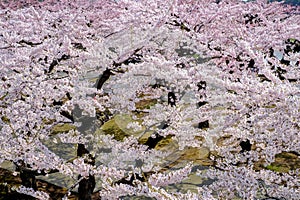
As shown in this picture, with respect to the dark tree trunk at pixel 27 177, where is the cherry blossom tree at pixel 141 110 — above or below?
above

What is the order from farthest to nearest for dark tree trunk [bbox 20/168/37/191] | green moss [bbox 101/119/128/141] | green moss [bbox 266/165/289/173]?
green moss [bbox 101/119/128/141] < green moss [bbox 266/165/289/173] < dark tree trunk [bbox 20/168/37/191]

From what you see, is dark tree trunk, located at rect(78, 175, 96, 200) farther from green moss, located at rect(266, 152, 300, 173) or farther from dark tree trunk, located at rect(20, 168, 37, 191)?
green moss, located at rect(266, 152, 300, 173)

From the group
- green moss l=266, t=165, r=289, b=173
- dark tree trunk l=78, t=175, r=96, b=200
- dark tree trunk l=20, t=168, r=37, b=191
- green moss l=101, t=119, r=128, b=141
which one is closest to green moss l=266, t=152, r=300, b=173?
green moss l=266, t=165, r=289, b=173

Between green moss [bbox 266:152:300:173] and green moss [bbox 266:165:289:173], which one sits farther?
green moss [bbox 266:152:300:173]

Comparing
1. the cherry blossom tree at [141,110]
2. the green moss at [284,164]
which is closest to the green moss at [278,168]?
the green moss at [284,164]

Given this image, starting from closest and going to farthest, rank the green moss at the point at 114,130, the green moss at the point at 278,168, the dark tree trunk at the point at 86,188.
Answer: the dark tree trunk at the point at 86,188
the green moss at the point at 278,168
the green moss at the point at 114,130

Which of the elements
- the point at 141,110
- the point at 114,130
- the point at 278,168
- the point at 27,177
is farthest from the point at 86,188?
the point at 278,168

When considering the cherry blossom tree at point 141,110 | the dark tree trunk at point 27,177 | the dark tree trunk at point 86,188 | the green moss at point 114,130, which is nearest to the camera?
the cherry blossom tree at point 141,110

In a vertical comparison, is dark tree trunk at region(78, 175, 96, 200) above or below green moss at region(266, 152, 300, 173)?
above

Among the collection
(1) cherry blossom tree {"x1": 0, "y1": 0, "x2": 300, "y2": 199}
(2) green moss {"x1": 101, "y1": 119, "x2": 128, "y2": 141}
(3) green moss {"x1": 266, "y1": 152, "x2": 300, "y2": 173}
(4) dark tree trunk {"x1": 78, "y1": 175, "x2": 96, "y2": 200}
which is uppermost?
(1) cherry blossom tree {"x1": 0, "y1": 0, "x2": 300, "y2": 199}

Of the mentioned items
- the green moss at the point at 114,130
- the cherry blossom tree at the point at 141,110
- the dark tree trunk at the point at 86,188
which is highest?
the cherry blossom tree at the point at 141,110

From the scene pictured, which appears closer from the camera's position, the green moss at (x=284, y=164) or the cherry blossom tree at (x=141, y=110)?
the cherry blossom tree at (x=141, y=110)

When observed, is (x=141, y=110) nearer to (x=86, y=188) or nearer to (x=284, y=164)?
(x=86, y=188)

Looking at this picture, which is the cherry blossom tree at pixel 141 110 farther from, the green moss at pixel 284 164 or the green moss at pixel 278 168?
the green moss at pixel 284 164
